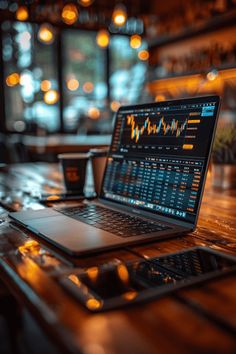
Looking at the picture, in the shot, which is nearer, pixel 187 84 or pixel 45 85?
pixel 187 84

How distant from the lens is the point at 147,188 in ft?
3.40

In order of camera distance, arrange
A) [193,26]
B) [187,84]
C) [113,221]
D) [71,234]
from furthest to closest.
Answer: [187,84]
[193,26]
[113,221]
[71,234]

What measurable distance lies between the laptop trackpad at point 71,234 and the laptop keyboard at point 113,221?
0.10 feet

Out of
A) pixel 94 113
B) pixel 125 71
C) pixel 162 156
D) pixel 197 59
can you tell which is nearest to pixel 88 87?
pixel 94 113

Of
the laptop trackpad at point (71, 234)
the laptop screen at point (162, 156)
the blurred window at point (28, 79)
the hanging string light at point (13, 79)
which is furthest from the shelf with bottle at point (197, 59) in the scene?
the laptop trackpad at point (71, 234)

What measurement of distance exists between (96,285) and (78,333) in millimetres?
134

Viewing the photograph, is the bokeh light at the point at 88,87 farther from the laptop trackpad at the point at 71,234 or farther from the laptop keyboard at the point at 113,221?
the laptop trackpad at the point at 71,234

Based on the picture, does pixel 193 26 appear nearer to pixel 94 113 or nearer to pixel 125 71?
pixel 94 113

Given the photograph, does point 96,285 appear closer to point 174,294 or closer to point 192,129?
point 174,294

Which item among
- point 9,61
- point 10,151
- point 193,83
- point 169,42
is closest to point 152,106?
point 10,151

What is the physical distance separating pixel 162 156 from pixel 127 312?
1.86 feet

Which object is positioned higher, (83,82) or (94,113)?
(83,82)

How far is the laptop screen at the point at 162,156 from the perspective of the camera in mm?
915

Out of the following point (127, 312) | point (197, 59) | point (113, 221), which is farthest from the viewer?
point (197, 59)
